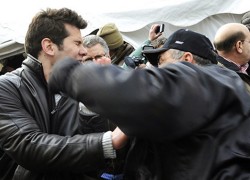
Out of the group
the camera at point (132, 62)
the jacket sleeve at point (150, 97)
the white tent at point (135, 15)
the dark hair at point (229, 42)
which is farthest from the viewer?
the white tent at point (135, 15)

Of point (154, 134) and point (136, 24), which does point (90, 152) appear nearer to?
point (154, 134)

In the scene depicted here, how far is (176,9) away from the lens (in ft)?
16.6

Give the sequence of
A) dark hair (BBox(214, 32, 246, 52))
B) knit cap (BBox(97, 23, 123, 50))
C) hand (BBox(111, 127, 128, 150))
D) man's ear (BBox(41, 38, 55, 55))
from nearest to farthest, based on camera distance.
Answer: hand (BBox(111, 127, 128, 150)) < man's ear (BBox(41, 38, 55, 55)) < dark hair (BBox(214, 32, 246, 52)) < knit cap (BBox(97, 23, 123, 50))

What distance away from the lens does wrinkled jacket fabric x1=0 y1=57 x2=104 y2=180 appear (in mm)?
1836

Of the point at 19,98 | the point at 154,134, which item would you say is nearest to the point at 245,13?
the point at 19,98

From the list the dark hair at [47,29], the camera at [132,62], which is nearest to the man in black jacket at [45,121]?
the dark hair at [47,29]

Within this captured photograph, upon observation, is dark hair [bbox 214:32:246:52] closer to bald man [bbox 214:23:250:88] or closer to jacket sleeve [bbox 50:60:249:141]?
bald man [bbox 214:23:250:88]

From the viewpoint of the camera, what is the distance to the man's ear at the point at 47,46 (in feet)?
7.52

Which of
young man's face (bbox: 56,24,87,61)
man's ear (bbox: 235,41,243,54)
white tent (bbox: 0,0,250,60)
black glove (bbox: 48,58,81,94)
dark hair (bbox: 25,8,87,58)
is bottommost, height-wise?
white tent (bbox: 0,0,250,60)

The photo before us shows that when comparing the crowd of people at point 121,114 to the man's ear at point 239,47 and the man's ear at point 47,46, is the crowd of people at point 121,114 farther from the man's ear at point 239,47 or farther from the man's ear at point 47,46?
the man's ear at point 239,47

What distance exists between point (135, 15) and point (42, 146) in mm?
3356

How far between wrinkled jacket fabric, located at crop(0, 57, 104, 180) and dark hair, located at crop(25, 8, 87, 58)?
0.40 ft

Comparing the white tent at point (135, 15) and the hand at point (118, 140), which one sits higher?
the hand at point (118, 140)

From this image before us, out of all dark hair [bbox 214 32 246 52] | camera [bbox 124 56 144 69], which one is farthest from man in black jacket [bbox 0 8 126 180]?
dark hair [bbox 214 32 246 52]
